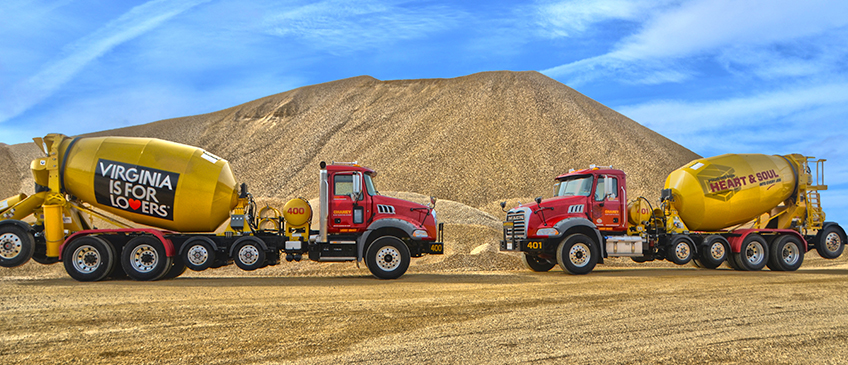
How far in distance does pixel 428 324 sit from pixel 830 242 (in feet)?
56.6

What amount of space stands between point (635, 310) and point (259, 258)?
31.4 feet

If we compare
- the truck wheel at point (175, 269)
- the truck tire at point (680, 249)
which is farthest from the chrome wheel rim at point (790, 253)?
the truck wheel at point (175, 269)

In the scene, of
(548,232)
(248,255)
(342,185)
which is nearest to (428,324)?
(342,185)

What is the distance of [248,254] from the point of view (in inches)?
572

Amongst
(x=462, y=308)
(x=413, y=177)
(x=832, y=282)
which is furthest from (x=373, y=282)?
(x=413, y=177)

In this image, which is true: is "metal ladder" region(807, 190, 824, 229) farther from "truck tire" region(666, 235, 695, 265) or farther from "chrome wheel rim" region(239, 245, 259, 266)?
"chrome wheel rim" region(239, 245, 259, 266)

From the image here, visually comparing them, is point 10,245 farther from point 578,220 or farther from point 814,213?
point 814,213

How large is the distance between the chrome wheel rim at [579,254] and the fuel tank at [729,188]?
13.6 feet

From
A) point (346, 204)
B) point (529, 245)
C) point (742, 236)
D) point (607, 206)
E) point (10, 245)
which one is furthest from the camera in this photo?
point (742, 236)

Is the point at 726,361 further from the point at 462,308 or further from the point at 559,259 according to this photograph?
the point at 559,259

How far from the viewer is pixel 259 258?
1453 cm

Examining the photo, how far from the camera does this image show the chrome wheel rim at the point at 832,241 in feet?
60.5

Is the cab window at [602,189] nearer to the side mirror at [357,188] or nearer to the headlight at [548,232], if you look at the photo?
the headlight at [548,232]

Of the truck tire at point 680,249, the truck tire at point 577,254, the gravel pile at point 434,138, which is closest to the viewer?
the truck tire at point 577,254
